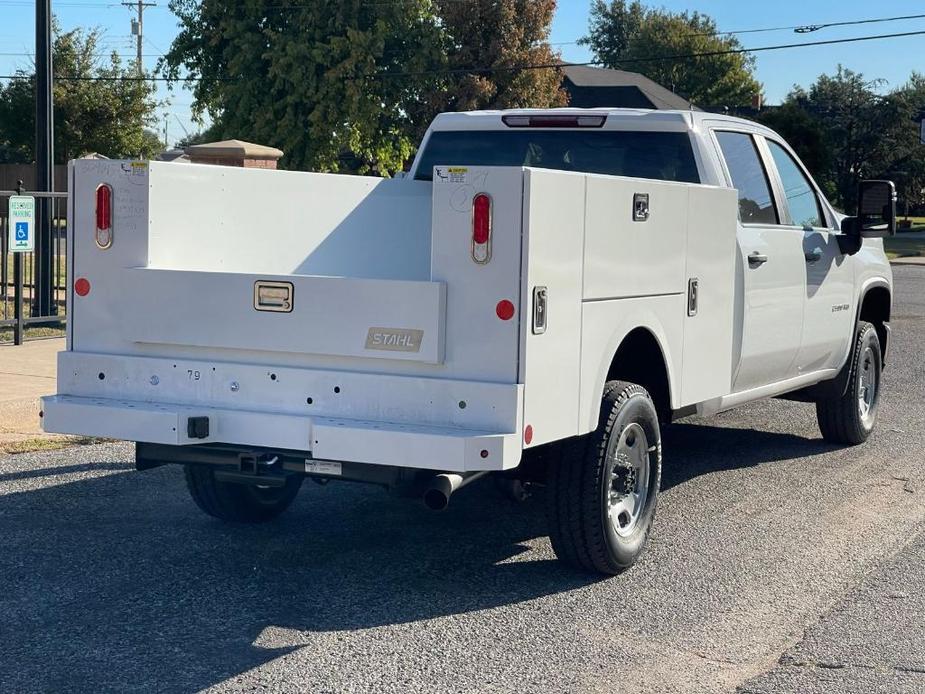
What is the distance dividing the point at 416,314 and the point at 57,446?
4495mm

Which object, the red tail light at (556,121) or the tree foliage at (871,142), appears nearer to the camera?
the red tail light at (556,121)

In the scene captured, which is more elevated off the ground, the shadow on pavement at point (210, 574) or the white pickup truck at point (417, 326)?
the white pickup truck at point (417, 326)

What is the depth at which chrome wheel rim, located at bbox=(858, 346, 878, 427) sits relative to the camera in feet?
31.2

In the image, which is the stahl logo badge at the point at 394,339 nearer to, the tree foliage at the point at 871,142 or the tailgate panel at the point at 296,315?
the tailgate panel at the point at 296,315

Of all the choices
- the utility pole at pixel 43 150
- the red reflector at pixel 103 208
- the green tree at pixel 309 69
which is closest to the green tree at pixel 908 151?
the green tree at pixel 309 69

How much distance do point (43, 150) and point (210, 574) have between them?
32.8 ft

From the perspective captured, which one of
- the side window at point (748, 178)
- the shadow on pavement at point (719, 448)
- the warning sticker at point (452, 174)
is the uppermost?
the side window at point (748, 178)

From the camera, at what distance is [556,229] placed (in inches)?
207

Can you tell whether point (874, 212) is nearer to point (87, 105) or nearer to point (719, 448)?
point (719, 448)

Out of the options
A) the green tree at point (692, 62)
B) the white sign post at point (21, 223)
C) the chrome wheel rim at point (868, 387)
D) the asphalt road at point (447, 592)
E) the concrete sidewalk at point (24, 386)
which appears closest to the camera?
the asphalt road at point (447, 592)

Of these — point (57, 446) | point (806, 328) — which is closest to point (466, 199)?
point (806, 328)

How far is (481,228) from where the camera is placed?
16.8 ft

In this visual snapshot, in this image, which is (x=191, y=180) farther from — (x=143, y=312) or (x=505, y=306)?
(x=505, y=306)

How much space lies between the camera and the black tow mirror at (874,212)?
28.8 feet
